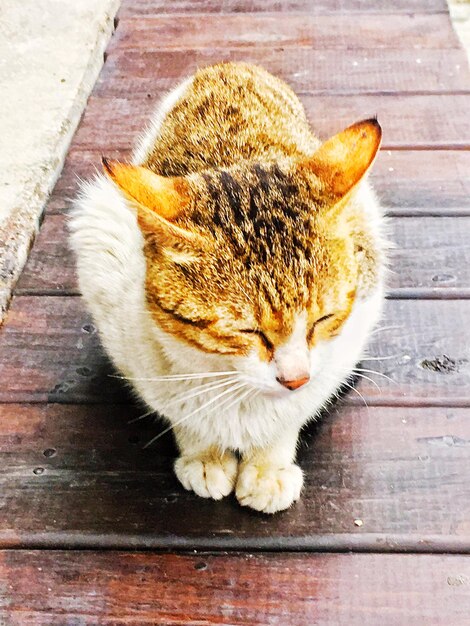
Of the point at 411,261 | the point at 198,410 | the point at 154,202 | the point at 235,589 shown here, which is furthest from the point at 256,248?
the point at 411,261

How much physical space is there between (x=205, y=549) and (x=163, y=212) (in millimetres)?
631

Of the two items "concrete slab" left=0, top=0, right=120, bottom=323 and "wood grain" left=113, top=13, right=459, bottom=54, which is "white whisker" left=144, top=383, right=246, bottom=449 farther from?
"wood grain" left=113, top=13, right=459, bottom=54

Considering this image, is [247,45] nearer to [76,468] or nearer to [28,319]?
[28,319]

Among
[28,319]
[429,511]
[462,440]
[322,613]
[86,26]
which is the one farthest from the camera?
[86,26]

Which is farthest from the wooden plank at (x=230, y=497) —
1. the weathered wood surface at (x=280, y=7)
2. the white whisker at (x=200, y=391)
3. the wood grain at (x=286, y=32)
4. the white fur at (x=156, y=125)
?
the weathered wood surface at (x=280, y=7)

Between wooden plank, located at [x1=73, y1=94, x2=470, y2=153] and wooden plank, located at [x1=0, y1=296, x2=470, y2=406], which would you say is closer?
wooden plank, located at [x1=0, y1=296, x2=470, y2=406]

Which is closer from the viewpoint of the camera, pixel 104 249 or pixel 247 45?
pixel 104 249

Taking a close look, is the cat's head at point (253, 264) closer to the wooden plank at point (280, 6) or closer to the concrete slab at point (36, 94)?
the concrete slab at point (36, 94)

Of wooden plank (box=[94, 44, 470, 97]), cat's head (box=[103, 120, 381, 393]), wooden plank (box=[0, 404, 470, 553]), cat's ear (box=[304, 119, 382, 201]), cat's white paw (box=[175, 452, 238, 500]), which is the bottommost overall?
wooden plank (box=[0, 404, 470, 553])

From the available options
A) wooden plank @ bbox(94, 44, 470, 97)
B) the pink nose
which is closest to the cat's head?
the pink nose

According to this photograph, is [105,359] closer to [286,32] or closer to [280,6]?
[286,32]

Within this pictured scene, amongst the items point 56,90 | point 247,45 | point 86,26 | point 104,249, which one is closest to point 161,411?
point 104,249

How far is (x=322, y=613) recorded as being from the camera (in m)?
1.32

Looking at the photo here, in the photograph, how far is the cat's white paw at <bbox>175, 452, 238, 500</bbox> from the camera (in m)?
1.49
